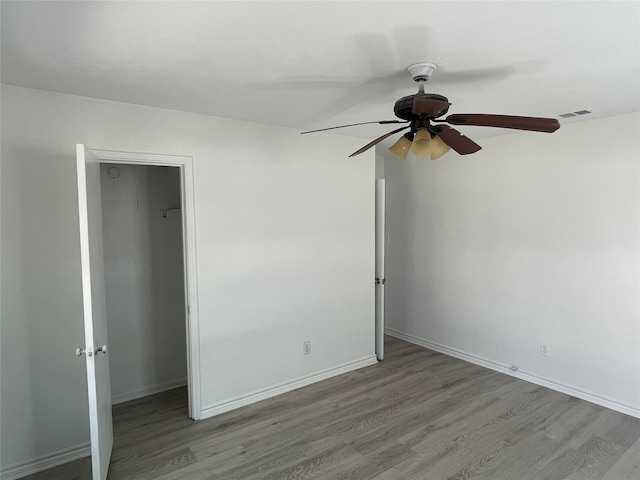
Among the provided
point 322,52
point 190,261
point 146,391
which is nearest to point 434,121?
point 322,52

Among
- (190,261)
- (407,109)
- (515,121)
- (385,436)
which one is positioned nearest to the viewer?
(515,121)

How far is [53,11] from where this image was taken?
1531 mm

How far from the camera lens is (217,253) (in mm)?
3191

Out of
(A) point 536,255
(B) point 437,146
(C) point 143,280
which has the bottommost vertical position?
(C) point 143,280

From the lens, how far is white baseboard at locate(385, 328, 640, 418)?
10.9 ft

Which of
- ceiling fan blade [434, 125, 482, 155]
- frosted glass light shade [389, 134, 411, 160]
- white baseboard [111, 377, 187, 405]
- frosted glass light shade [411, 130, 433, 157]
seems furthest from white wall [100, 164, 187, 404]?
ceiling fan blade [434, 125, 482, 155]

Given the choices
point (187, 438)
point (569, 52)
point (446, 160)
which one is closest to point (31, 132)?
point (187, 438)

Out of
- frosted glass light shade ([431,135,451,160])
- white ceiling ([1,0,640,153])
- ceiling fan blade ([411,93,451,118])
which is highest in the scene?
white ceiling ([1,0,640,153])

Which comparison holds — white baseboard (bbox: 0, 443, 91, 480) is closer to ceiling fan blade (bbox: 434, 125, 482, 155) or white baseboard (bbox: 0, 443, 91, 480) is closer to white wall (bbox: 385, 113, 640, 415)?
ceiling fan blade (bbox: 434, 125, 482, 155)

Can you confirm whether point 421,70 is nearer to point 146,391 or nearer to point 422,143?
point 422,143

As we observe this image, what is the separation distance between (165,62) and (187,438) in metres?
2.54

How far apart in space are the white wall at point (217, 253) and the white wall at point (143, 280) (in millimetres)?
814

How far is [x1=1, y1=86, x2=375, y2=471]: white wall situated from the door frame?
47mm

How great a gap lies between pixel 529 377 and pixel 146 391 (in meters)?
3.66
